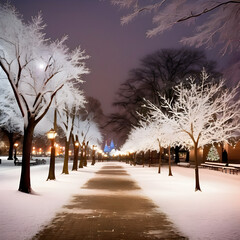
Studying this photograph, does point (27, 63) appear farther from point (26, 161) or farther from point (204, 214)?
point (204, 214)

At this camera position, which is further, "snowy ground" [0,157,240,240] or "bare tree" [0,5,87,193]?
"bare tree" [0,5,87,193]

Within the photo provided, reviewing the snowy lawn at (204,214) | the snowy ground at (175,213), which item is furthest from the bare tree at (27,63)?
the snowy lawn at (204,214)

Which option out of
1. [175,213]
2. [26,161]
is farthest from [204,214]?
[26,161]

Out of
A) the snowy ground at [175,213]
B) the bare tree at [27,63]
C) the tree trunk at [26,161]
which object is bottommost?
the snowy ground at [175,213]

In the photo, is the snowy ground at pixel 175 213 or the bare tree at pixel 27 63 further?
the bare tree at pixel 27 63

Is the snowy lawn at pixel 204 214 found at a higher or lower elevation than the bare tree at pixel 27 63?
lower

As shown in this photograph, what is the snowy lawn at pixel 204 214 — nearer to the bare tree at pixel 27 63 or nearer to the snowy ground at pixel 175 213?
the snowy ground at pixel 175 213

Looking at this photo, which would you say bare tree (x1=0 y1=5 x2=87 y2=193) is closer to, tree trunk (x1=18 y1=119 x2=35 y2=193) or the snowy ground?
tree trunk (x1=18 y1=119 x2=35 y2=193)

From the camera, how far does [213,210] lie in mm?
10945

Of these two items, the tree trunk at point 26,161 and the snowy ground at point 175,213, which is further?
the tree trunk at point 26,161

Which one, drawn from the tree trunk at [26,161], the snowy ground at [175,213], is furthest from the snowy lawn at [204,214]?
the tree trunk at [26,161]

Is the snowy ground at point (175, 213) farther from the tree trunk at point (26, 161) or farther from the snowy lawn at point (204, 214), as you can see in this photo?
the tree trunk at point (26, 161)

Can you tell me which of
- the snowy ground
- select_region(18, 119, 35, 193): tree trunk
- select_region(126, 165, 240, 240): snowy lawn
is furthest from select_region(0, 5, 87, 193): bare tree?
select_region(126, 165, 240, 240): snowy lawn

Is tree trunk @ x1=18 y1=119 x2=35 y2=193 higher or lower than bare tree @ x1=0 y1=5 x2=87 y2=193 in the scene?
lower
